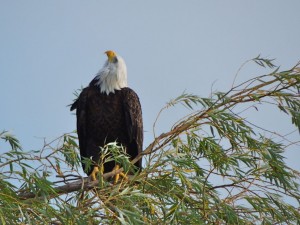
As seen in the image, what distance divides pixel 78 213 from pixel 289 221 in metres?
1.50

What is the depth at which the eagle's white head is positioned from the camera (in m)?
5.32

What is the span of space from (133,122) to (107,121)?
0.71ft

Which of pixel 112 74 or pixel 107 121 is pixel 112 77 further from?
pixel 107 121

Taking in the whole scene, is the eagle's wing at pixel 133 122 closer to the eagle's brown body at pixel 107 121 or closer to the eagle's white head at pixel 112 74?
the eagle's brown body at pixel 107 121

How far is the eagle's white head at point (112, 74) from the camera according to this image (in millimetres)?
5324

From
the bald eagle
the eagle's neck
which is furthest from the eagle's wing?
the eagle's neck

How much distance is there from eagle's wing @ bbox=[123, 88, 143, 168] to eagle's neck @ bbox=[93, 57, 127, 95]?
0.13 meters

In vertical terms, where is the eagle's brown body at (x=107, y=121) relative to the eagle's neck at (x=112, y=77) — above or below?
below

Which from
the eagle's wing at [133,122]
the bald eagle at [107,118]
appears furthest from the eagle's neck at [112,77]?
the eagle's wing at [133,122]

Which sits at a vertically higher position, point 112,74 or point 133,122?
point 112,74

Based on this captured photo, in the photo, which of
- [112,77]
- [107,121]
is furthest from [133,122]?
[112,77]

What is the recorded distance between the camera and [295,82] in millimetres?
4207

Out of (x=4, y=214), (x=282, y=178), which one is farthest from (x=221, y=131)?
(x=4, y=214)

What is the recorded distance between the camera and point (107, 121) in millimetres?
5145
